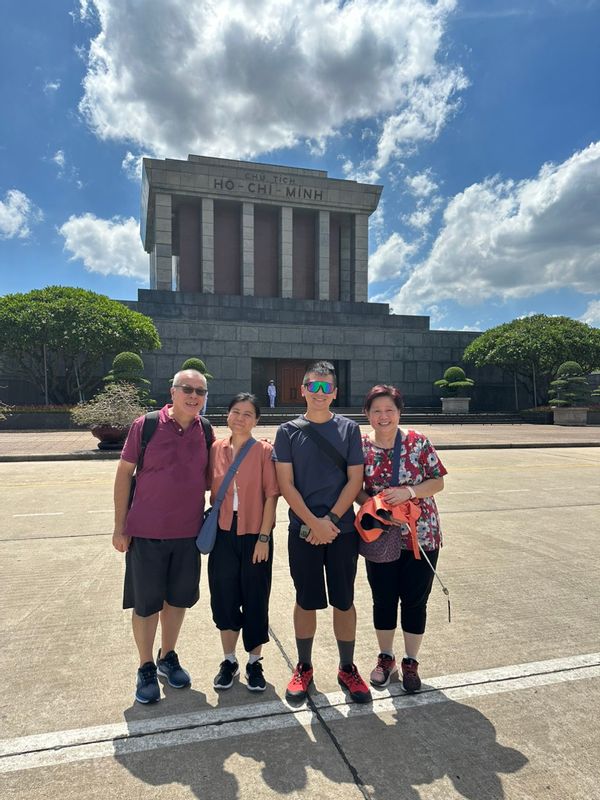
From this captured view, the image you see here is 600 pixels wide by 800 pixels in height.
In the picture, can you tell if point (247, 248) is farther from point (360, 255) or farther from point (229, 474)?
point (229, 474)

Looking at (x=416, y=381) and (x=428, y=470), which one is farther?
(x=416, y=381)

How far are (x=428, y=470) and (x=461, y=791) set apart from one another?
149 centimetres

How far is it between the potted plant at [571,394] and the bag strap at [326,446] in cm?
2680

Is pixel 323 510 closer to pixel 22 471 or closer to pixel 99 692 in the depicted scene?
pixel 99 692

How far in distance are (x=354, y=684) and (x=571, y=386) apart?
27137mm

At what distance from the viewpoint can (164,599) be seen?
10.0 ft

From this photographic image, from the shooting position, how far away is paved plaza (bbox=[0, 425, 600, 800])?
2199mm

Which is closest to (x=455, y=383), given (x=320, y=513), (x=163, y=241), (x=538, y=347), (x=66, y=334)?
(x=538, y=347)

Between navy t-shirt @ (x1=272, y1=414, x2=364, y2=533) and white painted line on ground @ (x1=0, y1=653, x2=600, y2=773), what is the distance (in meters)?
0.90

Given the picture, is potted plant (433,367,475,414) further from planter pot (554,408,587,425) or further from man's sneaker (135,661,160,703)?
man's sneaker (135,661,160,703)

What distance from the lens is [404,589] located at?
9.80 ft

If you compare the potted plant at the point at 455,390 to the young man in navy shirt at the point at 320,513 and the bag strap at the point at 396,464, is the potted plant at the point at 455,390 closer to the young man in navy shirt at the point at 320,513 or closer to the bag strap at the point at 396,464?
the bag strap at the point at 396,464

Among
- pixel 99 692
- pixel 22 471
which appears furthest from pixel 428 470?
pixel 22 471

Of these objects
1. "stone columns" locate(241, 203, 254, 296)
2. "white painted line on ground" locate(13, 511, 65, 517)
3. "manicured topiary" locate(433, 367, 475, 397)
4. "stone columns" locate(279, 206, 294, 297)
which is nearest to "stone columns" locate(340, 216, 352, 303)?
"stone columns" locate(279, 206, 294, 297)
